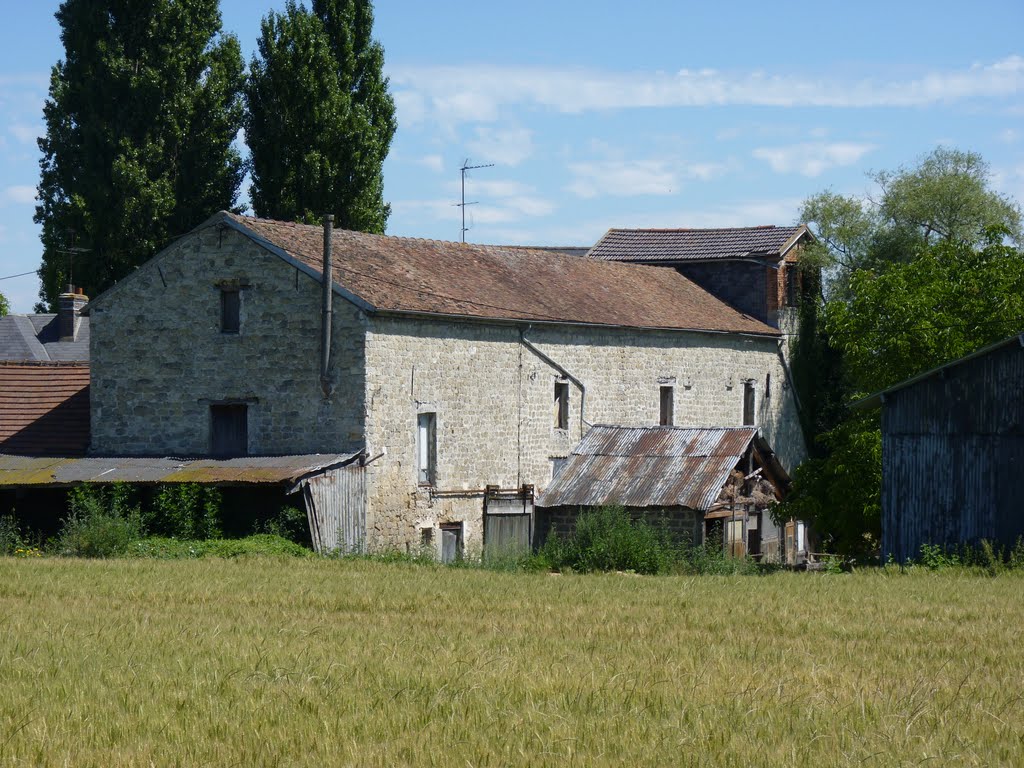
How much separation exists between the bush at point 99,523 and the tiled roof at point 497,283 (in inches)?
239

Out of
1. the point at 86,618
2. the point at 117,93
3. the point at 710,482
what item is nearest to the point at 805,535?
the point at 710,482

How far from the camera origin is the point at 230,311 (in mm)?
30531

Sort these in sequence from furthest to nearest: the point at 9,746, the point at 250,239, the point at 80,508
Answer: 1. the point at 250,239
2. the point at 80,508
3. the point at 9,746

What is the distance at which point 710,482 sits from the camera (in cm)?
3039

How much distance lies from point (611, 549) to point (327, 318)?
7419 millimetres

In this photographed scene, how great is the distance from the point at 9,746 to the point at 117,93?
3330 centimetres

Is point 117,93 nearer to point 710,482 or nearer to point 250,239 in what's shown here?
point 250,239

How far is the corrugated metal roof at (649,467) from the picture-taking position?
30484 millimetres

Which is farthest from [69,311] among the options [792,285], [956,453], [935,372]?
[956,453]

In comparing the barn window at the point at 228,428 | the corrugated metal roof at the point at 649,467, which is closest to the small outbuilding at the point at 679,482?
the corrugated metal roof at the point at 649,467

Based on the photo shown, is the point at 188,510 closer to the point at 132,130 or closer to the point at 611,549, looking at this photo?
the point at 611,549

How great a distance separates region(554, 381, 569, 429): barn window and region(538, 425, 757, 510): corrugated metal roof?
0.68 meters

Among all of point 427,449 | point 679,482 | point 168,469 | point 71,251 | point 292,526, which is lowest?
point 292,526

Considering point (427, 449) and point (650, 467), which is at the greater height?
point (427, 449)
